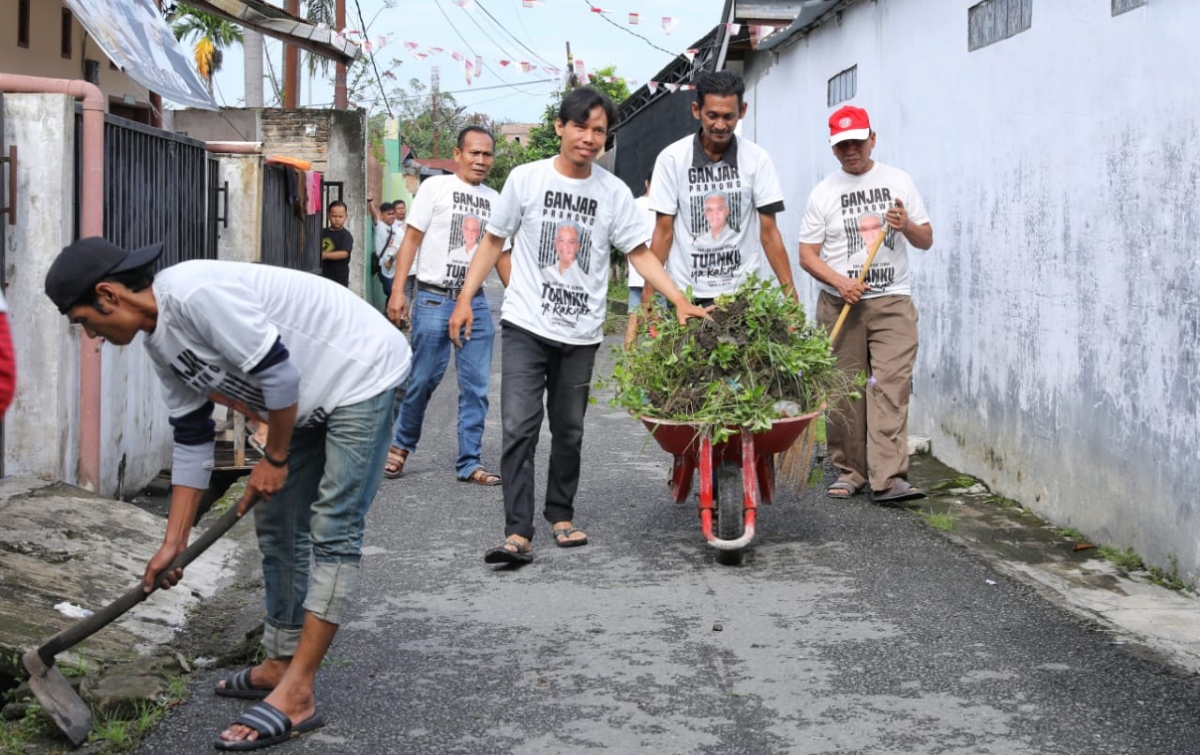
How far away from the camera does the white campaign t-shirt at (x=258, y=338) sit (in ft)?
12.8

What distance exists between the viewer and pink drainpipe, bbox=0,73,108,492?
7207 mm

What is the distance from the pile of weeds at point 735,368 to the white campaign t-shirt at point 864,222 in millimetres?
1344

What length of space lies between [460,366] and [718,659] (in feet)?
13.3

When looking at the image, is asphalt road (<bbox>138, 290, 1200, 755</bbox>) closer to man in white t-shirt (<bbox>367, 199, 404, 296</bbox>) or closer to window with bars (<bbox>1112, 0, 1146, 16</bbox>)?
window with bars (<bbox>1112, 0, 1146, 16</bbox>)

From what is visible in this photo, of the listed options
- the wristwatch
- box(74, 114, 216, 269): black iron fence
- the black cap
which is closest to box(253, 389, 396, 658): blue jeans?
the wristwatch

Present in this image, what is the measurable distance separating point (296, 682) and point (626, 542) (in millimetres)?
2925

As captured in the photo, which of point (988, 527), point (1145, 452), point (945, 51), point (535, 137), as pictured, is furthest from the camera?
point (535, 137)

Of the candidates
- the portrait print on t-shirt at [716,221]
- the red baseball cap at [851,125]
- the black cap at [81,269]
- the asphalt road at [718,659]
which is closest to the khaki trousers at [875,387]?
the asphalt road at [718,659]

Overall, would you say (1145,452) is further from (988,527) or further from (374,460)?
(374,460)

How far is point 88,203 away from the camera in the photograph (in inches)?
291

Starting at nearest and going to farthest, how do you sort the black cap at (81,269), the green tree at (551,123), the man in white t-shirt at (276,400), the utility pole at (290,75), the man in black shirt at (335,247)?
the black cap at (81,269) < the man in white t-shirt at (276,400) < the man in black shirt at (335,247) < the utility pole at (290,75) < the green tree at (551,123)

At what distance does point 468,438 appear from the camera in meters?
8.73

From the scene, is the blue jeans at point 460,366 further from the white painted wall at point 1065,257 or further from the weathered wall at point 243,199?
the white painted wall at point 1065,257

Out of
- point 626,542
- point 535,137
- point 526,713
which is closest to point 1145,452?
point 626,542
